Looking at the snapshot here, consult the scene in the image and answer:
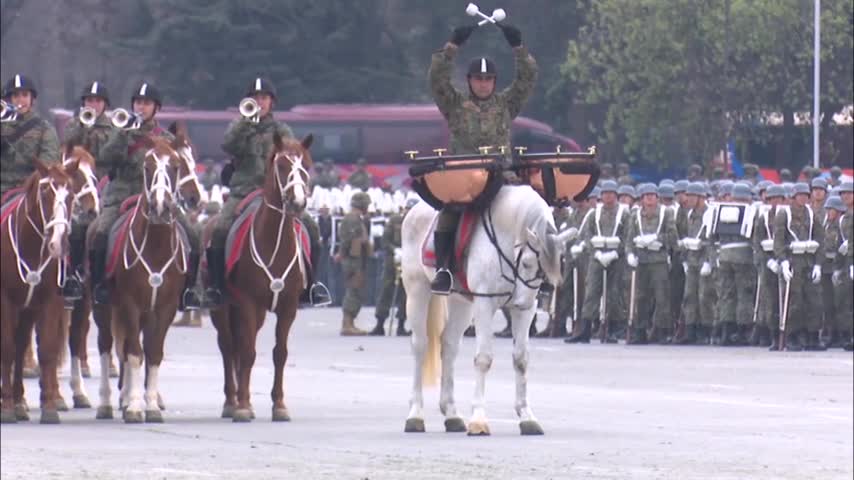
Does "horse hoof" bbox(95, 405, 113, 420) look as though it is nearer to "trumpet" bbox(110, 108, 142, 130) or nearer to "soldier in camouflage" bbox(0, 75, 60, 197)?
"soldier in camouflage" bbox(0, 75, 60, 197)

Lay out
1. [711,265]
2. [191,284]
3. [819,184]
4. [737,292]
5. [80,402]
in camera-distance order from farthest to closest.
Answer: [711,265] < [737,292] < [819,184] < [80,402] < [191,284]

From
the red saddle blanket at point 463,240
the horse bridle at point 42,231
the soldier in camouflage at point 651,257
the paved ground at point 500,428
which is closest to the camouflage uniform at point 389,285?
the soldier in camouflage at point 651,257

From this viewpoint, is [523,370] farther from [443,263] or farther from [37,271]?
[37,271]

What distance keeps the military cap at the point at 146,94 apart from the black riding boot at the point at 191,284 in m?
1.34

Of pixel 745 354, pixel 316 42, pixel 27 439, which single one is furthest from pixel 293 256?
pixel 745 354

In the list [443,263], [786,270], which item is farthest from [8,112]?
[786,270]

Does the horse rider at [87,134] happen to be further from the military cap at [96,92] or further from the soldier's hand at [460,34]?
the soldier's hand at [460,34]

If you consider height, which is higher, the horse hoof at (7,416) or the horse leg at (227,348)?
the horse leg at (227,348)

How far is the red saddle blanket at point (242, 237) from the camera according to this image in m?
18.2

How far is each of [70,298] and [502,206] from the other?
12.7 feet

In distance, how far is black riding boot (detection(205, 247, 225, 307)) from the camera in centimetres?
1820

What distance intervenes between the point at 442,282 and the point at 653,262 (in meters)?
14.9

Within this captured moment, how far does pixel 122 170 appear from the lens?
18.1m

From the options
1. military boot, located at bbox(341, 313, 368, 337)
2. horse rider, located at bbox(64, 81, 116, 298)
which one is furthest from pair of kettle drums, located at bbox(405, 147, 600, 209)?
military boot, located at bbox(341, 313, 368, 337)
